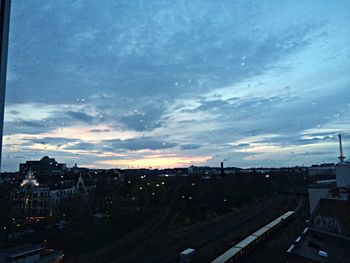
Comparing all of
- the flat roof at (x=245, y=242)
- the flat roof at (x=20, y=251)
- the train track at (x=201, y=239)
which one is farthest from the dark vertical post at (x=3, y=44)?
the train track at (x=201, y=239)

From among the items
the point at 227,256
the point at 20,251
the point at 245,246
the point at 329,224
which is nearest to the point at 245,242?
the point at 245,246

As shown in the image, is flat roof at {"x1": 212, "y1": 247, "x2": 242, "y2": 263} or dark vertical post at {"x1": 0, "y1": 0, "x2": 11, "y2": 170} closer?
dark vertical post at {"x1": 0, "y1": 0, "x2": 11, "y2": 170}

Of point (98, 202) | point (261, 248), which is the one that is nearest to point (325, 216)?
point (261, 248)

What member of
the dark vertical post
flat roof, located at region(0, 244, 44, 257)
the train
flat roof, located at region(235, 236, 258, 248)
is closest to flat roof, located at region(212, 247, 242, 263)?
the train

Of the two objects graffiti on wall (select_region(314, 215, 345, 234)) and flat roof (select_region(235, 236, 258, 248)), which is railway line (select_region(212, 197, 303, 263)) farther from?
graffiti on wall (select_region(314, 215, 345, 234))

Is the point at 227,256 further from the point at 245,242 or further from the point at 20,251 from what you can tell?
the point at 20,251

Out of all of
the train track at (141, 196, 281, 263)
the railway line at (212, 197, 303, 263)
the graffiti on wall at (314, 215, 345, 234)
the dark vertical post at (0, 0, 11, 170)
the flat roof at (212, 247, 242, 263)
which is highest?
the dark vertical post at (0, 0, 11, 170)

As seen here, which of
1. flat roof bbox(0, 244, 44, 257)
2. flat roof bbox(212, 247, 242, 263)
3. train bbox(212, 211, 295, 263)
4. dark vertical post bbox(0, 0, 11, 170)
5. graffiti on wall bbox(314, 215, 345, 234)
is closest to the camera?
dark vertical post bbox(0, 0, 11, 170)

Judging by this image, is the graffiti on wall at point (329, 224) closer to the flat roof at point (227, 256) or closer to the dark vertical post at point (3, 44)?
the flat roof at point (227, 256)

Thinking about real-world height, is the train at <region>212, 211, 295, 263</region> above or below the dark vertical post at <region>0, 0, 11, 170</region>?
below

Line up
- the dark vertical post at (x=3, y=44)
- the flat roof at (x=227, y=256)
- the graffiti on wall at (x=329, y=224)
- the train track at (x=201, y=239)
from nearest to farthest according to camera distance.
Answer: the dark vertical post at (x=3, y=44) < the graffiti on wall at (x=329, y=224) < the flat roof at (x=227, y=256) < the train track at (x=201, y=239)

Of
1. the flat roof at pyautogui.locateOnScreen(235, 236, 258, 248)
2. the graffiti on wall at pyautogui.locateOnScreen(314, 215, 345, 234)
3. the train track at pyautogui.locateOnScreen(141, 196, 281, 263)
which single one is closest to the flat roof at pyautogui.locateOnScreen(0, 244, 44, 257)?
the train track at pyautogui.locateOnScreen(141, 196, 281, 263)

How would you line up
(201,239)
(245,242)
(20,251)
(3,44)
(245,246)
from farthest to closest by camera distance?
(201,239) < (245,242) < (245,246) < (20,251) < (3,44)

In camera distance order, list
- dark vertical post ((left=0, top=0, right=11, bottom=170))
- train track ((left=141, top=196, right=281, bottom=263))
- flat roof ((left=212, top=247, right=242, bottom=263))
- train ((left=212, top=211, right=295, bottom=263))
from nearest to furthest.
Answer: dark vertical post ((left=0, top=0, right=11, bottom=170)) < flat roof ((left=212, top=247, right=242, bottom=263)) < train ((left=212, top=211, right=295, bottom=263)) < train track ((left=141, top=196, right=281, bottom=263))
